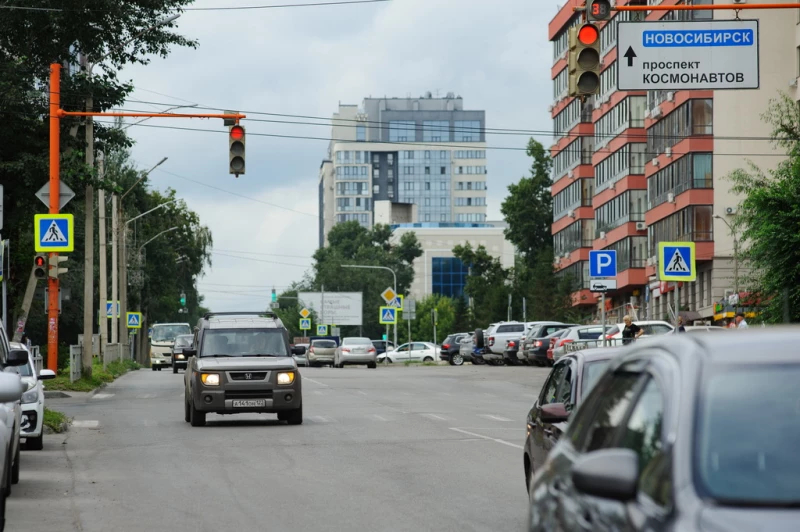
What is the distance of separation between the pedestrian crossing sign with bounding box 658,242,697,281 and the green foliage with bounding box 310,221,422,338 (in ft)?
375

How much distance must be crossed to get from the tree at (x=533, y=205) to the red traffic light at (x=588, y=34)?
327ft

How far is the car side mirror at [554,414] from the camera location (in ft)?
35.2

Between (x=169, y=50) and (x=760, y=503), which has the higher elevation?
(x=169, y=50)

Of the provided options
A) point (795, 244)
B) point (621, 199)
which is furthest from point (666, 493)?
point (621, 199)

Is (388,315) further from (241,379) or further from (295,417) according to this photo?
(241,379)

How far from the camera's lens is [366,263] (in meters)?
163

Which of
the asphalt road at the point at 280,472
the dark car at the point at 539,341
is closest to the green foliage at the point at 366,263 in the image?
the dark car at the point at 539,341

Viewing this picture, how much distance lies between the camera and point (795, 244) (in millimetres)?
37781

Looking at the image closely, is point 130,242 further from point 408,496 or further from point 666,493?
point 666,493

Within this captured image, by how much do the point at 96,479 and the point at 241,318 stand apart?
1058cm

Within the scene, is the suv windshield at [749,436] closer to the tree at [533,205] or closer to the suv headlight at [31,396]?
the suv headlight at [31,396]

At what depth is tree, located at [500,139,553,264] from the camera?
391 feet

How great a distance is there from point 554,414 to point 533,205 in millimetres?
109304

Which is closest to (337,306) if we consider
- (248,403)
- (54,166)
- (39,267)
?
(54,166)
